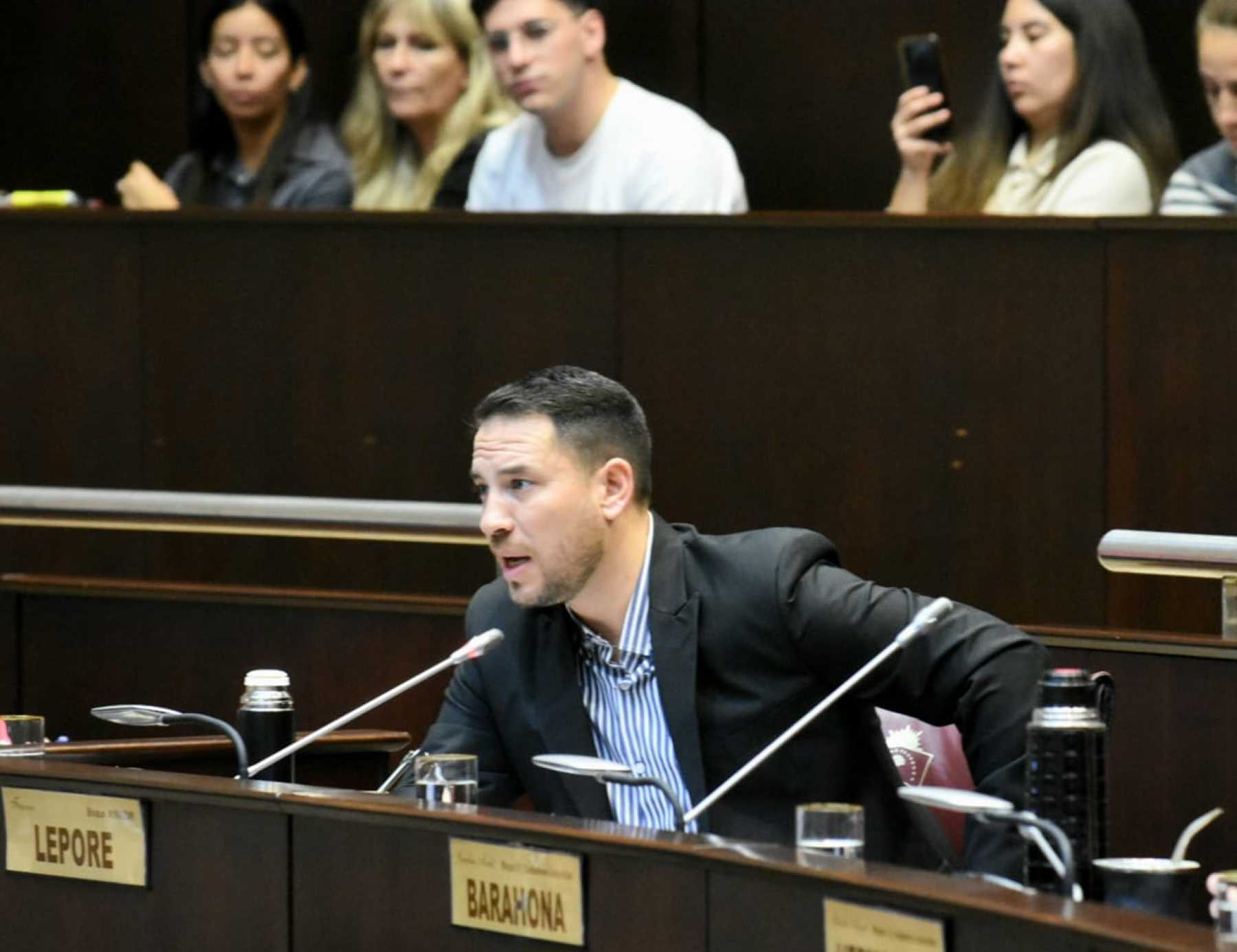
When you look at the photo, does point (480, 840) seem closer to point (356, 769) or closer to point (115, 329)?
point (356, 769)

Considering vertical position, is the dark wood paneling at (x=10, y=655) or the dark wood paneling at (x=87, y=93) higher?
the dark wood paneling at (x=87, y=93)

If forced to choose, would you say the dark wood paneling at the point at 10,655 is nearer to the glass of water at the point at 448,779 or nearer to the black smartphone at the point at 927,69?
the black smartphone at the point at 927,69

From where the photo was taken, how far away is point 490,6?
4.75 m

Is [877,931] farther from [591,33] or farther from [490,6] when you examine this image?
[490,6]

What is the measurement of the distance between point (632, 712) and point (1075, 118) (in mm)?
1999

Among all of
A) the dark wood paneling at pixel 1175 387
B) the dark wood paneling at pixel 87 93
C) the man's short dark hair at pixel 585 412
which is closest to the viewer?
the man's short dark hair at pixel 585 412

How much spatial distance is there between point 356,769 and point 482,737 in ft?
1.51

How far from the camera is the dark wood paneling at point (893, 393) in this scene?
4137 millimetres

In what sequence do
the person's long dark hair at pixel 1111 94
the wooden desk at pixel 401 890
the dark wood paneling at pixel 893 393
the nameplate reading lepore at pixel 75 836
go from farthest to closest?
the person's long dark hair at pixel 1111 94
the dark wood paneling at pixel 893 393
the nameplate reading lepore at pixel 75 836
the wooden desk at pixel 401 890

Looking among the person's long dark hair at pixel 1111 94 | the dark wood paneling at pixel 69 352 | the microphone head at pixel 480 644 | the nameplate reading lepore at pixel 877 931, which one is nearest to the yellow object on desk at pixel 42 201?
the dark wood paneling at pixel 69 352

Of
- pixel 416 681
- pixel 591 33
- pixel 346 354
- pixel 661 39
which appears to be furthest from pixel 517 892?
pixel 661 39

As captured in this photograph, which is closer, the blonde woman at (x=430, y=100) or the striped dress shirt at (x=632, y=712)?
the striped dress shirt at (x=632, y=712)

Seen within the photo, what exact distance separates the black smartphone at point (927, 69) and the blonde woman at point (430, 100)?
2.79 feet

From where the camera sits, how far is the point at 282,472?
4773mm
